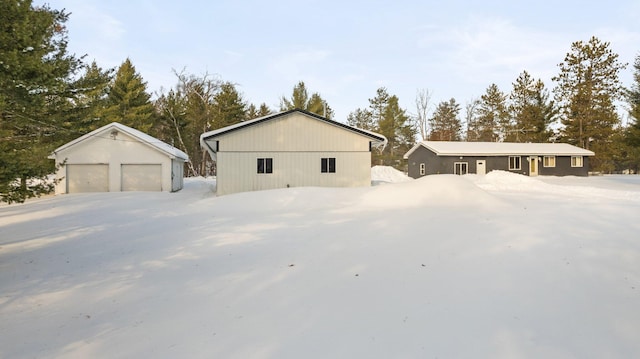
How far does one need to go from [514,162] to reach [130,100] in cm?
3892

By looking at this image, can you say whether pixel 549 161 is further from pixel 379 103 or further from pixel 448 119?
pixel 379 103

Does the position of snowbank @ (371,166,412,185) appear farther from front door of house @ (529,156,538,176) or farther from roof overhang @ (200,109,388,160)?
roof overhang @ (200,109,388,160)

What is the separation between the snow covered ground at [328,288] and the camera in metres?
3.34

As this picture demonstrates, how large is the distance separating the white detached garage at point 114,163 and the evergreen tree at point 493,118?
A: 43797 millimetres

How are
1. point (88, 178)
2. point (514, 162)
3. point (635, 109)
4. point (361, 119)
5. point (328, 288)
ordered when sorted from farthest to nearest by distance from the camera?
point (361, 119) → point (514, 162) → point (635, 109) → point (88, 178) → point (328, 288)

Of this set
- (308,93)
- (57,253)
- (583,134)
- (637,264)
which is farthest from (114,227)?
(583,134)

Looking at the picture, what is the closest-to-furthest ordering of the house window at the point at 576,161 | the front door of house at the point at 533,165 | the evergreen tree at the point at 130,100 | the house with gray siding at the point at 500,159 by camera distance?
the house with gray siding at the point at 500,159 → the front door of house at the point at 533,165 → the house window at the point at 576,161 → the evergreen tree at the point at 130,100

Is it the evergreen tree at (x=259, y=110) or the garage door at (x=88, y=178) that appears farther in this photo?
the evergreen tree at (x=259, y=110)

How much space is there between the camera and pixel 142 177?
2044cm

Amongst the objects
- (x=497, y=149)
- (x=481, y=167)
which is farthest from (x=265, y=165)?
(x=497, y=149)

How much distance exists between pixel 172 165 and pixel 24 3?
50.3 ft

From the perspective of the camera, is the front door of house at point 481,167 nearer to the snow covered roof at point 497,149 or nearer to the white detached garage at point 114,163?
the snow covered roof at point 497,149

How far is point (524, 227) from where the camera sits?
26.7 feet

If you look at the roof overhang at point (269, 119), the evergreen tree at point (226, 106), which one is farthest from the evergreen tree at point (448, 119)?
the roof overhang at point (269, 119)
